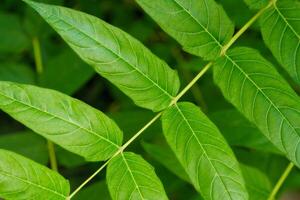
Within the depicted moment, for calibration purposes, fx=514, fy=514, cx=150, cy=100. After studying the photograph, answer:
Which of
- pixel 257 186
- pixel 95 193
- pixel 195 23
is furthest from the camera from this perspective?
pixel 95 193

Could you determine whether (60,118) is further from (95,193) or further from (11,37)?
(11,37)

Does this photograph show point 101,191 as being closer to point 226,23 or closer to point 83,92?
point 226,23

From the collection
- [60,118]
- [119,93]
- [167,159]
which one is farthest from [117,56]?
[119,93]

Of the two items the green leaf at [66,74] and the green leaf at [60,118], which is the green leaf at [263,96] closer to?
the green leaf at [60,118]

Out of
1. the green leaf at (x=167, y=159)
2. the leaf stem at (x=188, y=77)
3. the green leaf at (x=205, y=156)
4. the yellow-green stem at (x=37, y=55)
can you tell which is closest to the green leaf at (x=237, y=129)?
the green leaf at (x=167, y=159)

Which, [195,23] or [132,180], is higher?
[195,23]

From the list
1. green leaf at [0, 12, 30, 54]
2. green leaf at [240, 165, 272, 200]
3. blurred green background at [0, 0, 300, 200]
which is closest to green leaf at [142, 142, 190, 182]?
blurred green background at [0, 0, 300, 200]

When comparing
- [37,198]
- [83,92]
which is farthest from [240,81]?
[83,92]
